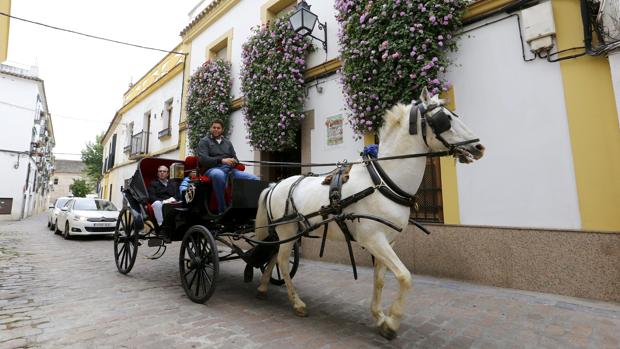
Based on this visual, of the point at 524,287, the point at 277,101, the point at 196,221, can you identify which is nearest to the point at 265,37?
the point at 277,101

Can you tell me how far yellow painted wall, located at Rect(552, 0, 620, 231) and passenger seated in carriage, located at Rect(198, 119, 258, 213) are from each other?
410 cm

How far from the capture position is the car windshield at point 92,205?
35.8 feet

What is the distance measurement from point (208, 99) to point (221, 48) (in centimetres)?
244

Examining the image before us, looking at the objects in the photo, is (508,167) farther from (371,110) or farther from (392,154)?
(392,154)

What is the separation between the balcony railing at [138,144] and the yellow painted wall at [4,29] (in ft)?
24.6

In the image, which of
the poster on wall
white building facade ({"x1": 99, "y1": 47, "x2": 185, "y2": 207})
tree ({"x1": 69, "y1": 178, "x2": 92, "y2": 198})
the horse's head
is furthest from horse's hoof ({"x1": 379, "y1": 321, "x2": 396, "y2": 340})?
tree ({"x1": 69, "y1": 178, "x2": 92, "y2": 198})

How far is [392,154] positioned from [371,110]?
8.10 feet

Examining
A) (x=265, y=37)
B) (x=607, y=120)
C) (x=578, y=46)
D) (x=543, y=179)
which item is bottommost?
(x=543, y=179)

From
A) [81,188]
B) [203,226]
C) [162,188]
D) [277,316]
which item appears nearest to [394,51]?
[203,226]

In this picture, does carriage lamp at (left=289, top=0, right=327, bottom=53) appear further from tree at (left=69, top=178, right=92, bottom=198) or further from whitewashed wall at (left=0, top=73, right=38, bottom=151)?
tree at (left=69, top=178, right=92, bottom=198)

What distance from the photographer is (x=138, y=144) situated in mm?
14992

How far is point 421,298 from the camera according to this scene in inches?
154

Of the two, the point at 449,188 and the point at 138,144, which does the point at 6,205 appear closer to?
the point at 138,144

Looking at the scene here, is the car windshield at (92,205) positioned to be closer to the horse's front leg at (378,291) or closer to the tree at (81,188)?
the horse's front leg at (378,291)
